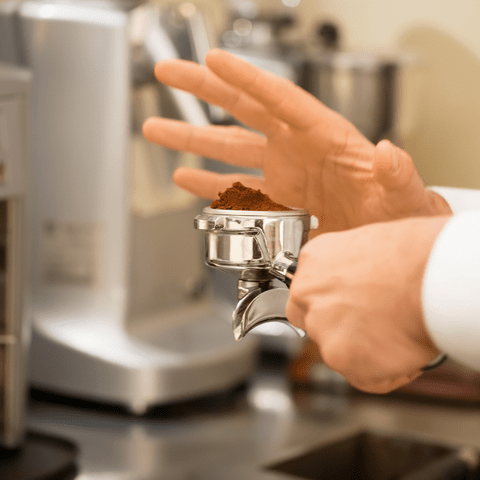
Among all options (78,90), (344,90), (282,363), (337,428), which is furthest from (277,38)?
(337,428)

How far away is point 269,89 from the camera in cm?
45

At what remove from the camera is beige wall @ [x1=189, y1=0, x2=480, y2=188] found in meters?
1.42

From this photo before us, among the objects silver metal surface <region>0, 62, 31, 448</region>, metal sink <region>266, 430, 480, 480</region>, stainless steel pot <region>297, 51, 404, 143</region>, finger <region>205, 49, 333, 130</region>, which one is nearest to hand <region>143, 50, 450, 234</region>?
finger <region>205, 49, 333, 130</region>

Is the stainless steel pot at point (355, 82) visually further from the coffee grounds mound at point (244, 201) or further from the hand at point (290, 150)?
the coffee grounds mound at point (244, 201)

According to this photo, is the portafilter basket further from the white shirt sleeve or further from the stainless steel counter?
the stainless steel counter

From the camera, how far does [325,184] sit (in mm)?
532

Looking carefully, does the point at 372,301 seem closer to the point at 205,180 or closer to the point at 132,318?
the point at 205,180

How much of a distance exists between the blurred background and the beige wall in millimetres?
315

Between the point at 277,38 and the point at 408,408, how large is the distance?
2.10 feet

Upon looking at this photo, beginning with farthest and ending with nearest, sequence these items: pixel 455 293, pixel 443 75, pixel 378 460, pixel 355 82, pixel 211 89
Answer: pixel 443 75, pixel 355 82, pixel 378 460, pixel 211 89, pixel 455 293

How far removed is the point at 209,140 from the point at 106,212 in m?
0.50

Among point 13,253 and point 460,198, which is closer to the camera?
point 460,198

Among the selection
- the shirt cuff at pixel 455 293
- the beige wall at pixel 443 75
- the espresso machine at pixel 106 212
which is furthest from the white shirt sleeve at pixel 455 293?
the beige wall at pixel 443 75

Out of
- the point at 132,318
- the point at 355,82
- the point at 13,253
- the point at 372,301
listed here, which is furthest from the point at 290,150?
the point at 355,82
